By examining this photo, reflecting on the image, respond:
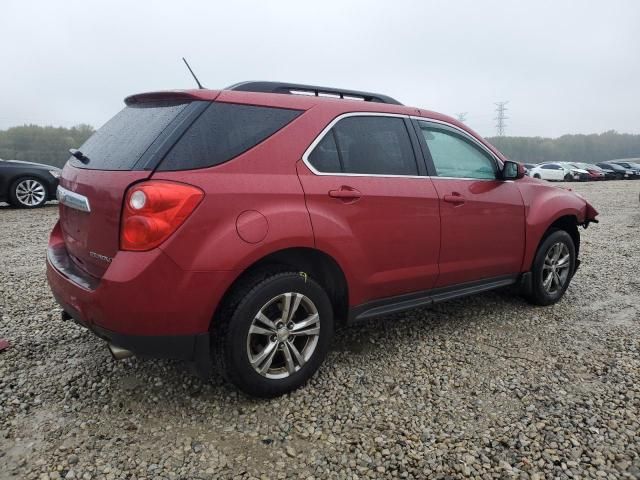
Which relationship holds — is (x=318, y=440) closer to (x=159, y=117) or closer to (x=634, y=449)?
(x=634, y=449)

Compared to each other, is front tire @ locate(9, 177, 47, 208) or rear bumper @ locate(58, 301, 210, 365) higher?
front tire @ locate(9, 177, 47, 208)

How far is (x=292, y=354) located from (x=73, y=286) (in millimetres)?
1210

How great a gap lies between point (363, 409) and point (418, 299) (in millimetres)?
952

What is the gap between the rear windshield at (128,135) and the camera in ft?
7.67

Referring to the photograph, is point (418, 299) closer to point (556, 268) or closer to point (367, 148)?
point (367, 148)

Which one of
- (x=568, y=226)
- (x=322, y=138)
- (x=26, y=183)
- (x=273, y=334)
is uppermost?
(x=322, y=138)

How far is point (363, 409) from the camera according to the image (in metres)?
2.53

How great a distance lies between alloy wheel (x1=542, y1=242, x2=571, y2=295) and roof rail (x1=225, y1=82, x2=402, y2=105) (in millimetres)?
2029

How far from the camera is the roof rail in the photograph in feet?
8.91

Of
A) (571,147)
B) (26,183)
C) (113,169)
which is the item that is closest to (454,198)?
(113,169)

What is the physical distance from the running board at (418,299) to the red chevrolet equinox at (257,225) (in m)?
0.01

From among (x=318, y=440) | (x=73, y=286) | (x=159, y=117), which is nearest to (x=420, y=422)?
(x=318, y=440)

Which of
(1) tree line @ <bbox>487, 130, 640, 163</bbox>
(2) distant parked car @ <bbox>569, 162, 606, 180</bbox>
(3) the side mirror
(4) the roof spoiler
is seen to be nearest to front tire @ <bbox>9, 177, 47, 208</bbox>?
(4) the roof spoiler

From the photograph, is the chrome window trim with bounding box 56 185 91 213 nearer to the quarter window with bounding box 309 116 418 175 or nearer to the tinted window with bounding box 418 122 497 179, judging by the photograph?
the quarter window with bounding box 309 116 418 175
